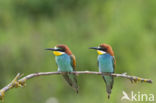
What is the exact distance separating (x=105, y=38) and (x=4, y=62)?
49.1 inches

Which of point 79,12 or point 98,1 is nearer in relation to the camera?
point 98,1

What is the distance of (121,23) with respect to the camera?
4.26 meters

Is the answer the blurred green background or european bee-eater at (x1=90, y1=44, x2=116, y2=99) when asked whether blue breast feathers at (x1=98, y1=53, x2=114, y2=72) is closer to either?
european bee-eater at (x1=90, y1=44, x2=116, y2=99)

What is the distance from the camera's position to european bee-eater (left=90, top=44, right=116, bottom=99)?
80 cm

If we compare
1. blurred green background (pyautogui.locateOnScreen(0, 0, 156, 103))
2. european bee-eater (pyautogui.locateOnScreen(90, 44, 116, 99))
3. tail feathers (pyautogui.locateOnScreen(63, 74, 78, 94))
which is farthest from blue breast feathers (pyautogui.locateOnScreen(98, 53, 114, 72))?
blurred green background (pyautogui.locateOnScreen(0, 0, 156, 103))

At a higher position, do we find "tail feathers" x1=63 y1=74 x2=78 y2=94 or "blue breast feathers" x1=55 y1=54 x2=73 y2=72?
"blue breast feathers" x1=55 y1=54 x2=73 y2=72

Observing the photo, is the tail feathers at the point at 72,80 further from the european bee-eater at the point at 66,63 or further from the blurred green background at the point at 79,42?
the blurred green background at the point at 79,42

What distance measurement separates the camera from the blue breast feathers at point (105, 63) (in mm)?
932

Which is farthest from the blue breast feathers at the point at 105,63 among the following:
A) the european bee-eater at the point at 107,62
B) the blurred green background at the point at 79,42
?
the blurred green background at the point at 79,42

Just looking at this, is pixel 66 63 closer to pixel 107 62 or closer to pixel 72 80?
pixel 107 62

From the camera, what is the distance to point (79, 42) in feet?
16.2

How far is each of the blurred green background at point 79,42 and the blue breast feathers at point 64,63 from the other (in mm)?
2356

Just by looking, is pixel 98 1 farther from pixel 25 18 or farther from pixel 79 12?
pixel 25 18

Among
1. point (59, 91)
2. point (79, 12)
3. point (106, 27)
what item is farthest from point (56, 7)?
point (59, 91)
